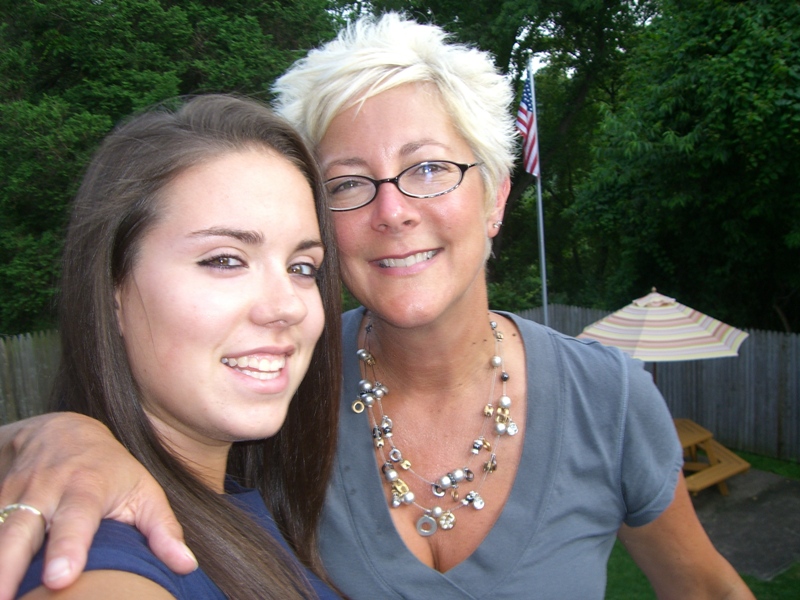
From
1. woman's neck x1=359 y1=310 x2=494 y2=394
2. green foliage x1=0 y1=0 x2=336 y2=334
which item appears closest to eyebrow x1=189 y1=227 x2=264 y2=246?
woman's neck x1=359 y1=310 x2=494 y2=394

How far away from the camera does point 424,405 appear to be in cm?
202

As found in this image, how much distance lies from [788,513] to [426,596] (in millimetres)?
6444

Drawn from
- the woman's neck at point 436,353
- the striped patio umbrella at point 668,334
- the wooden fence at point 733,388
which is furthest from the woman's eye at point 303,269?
the wooden fence at point 733,388

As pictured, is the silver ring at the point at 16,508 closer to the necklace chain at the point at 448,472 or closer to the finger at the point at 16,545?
the finger at the point at 16,545

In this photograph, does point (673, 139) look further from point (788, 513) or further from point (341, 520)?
point (341, 520)

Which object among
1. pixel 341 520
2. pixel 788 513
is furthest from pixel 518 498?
pixel 788 513

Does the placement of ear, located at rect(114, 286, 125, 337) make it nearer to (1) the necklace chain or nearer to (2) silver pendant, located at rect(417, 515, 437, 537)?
(1) the necklace chain

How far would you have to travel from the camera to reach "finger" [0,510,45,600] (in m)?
0.83

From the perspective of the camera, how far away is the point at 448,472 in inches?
75.0

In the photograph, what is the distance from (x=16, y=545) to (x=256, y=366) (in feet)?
1.90

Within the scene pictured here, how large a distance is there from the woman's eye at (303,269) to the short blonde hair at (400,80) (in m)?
0.42

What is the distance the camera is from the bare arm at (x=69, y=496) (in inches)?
34.3

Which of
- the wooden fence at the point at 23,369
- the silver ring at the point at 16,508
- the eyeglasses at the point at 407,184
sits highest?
the eyeglasses at the point at 407,184

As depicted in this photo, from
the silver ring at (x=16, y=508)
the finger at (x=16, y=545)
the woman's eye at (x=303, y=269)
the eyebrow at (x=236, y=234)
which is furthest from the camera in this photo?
the woman's eye at (x=303, y=269)
